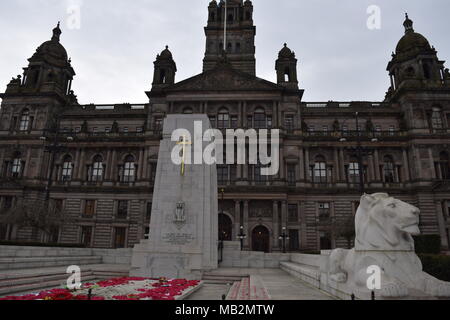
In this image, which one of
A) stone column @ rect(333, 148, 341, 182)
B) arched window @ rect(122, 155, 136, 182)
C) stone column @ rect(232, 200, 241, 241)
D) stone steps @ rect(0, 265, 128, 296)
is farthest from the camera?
arched window @ rect(122, 155, 136, 182)

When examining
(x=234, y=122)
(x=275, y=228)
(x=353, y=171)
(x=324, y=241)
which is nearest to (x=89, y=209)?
(x=234, y=122)

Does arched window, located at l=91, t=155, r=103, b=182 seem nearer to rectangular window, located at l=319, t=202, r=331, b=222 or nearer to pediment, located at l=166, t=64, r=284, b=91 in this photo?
pediment, located at l=166, t=64, r=284, b=91

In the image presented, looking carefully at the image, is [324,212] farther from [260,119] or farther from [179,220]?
[179,220]

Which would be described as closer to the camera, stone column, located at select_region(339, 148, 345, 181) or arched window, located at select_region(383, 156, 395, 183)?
stone column, located at select_region(339, 148, 345, 181)

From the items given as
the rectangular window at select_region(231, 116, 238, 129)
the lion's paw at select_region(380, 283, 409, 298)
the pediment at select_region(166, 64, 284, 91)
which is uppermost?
→ the pediment at select_region(166, 64, 284, 91)

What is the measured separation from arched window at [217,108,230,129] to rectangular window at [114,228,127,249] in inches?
735

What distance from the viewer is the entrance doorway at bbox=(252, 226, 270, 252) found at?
123ft

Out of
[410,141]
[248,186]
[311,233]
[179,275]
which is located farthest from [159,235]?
[410,141]

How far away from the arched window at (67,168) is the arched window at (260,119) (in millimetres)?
27078

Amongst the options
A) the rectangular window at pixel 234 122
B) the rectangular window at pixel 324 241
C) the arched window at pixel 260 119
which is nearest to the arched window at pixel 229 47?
the arched window at pixel 260 119

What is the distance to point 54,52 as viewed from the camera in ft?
160

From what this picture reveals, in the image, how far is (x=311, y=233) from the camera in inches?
1487

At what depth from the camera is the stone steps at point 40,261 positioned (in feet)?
47.5

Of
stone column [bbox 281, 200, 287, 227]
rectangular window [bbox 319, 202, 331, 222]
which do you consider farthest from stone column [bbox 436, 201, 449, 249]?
stone column [bbox 281, 200, 287, 227]
